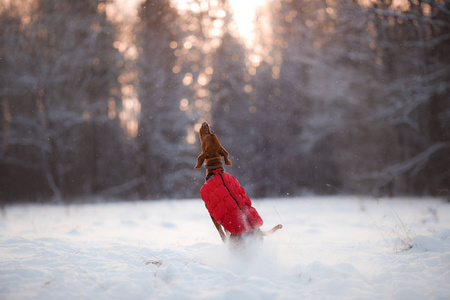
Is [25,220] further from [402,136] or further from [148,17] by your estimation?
[402,136]

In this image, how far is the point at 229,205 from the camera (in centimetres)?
333

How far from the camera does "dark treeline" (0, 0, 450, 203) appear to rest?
10.9m

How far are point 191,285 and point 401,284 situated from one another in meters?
1.85

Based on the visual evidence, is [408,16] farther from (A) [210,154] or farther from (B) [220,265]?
(B) [220,265]

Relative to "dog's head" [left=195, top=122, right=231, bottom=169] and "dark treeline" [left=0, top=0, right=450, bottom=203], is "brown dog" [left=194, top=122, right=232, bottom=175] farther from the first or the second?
"dark treeline" [left=0, top=0, right=450, bottom=203]

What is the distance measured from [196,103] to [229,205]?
31.1 feet

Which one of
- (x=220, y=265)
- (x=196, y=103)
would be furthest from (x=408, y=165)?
(x=220, y=265)

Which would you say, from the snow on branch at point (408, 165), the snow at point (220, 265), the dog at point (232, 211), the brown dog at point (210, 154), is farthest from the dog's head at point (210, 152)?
the snow on branch at point (408, 165)

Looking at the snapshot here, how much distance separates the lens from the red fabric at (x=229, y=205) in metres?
3.30

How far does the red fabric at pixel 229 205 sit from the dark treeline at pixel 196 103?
824 centimetres

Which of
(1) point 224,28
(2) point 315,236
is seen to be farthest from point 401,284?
(1) point 224,28

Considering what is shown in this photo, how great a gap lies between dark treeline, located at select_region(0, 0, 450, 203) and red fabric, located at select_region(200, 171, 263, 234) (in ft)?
27.0

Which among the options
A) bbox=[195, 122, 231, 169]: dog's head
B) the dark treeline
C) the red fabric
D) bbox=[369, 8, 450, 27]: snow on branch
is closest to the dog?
the red fabric

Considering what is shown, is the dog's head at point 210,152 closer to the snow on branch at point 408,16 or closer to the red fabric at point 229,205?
the red fabric at point 229,205
